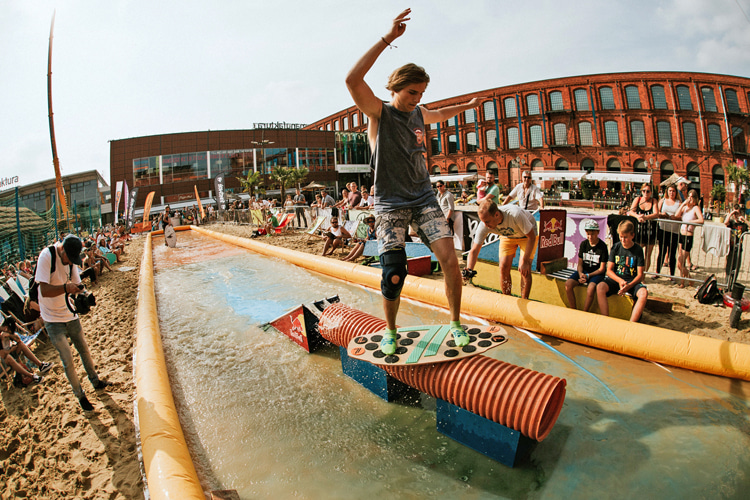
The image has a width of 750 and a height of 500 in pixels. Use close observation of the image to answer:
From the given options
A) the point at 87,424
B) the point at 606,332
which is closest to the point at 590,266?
the point at 606,332

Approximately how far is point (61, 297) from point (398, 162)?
11.7 feet

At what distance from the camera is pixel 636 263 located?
4.61 meters

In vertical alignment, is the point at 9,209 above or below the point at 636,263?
above

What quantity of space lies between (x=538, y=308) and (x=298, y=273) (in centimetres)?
590

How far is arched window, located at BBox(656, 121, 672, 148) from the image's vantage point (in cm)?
4034

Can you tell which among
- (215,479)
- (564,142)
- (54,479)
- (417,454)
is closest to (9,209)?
(54,479)

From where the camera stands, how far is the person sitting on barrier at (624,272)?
4555 millimetres

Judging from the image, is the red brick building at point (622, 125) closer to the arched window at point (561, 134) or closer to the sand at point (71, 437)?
the arched window at point (561, 134)

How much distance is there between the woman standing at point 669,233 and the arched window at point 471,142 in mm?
41533

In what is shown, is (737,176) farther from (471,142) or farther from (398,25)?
(398,25)

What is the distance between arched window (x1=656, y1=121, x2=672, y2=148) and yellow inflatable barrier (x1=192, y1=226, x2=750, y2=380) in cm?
4660

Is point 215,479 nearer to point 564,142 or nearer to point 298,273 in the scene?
point 298,273

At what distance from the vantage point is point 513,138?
4503 cm

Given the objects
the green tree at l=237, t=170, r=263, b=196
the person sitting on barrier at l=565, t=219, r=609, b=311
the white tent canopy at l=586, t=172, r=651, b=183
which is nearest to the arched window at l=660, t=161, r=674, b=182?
the white tent canopy at l=586, t=172, r=651, b=183
